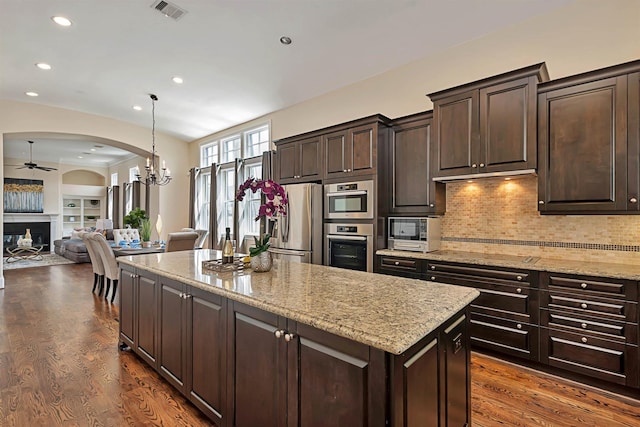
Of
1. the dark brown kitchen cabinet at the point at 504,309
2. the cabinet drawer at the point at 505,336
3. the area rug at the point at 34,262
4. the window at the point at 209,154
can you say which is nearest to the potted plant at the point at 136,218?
the window at the point at 209,154

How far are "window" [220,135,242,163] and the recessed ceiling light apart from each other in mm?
3362

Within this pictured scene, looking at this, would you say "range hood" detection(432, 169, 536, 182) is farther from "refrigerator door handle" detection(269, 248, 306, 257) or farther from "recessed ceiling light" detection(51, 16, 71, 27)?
"recessed ceiling light" detection(51, 16, 71, 27)

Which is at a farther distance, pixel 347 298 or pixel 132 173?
pixel 132 173

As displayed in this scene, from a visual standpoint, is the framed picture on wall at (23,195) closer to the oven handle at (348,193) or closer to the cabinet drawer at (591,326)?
the oven handle at (348,193)

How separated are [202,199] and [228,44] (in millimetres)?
4492

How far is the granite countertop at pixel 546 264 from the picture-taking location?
2.34 meters

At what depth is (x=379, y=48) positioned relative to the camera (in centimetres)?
376

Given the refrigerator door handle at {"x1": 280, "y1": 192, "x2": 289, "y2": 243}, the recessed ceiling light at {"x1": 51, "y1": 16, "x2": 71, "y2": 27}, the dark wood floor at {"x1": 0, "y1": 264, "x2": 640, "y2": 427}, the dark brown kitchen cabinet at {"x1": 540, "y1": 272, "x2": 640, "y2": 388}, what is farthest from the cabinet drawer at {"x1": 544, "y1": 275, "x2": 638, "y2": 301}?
the recessed ceiling light at {"x1": 51, "y1": 16, "x2": 71, "y2": 27}

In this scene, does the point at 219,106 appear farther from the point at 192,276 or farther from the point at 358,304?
the point at 358,304

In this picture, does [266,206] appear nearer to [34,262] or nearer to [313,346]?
[313,346]

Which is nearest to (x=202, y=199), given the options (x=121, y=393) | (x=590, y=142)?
(x=121, y=393)

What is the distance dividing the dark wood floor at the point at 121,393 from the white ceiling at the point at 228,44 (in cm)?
324

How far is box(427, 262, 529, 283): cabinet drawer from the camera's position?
8.87 ft

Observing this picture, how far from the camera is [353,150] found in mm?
3895
